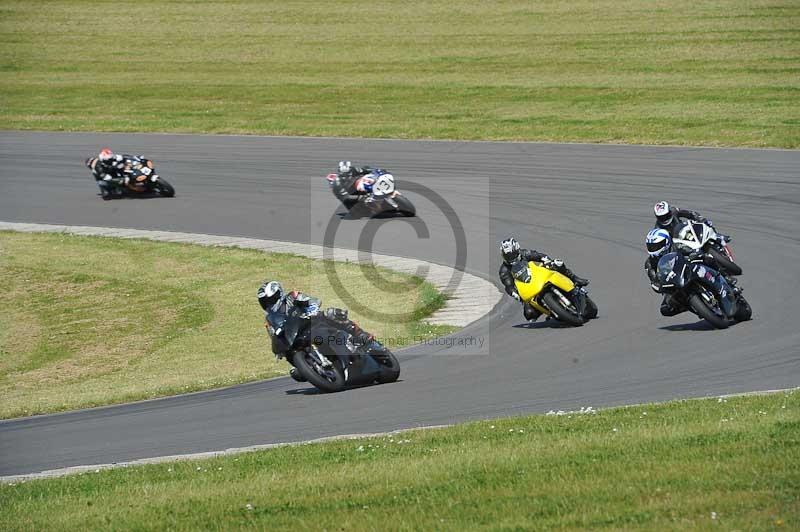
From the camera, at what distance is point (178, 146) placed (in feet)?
137

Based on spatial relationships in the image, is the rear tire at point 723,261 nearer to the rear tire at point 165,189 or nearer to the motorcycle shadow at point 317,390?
the motorcycle shadow at point 317,390

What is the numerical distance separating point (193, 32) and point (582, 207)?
4151 cm

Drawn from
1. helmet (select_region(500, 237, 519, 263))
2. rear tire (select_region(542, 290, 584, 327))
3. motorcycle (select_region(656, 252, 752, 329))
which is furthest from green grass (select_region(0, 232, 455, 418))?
motorcycle (select_region(656, 252, 752, 329))

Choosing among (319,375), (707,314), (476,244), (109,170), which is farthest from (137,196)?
(707,314)

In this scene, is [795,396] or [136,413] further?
[136,413]

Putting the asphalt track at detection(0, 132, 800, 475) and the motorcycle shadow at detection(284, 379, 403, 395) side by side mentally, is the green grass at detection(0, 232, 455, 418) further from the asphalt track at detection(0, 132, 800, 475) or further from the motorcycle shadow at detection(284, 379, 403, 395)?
the motorcycle shadow at detection(284, 379, 403, 395)

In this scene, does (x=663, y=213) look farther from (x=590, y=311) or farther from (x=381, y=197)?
(x=381, y=197)

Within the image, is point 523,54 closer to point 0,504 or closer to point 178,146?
point 178,146

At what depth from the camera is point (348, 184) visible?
95.7 ft

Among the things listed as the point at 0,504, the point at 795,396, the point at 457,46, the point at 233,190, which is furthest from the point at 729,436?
the point at 457,46

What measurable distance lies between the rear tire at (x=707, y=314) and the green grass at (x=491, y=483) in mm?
4765

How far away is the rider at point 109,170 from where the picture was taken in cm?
3288

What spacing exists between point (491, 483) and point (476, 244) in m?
16.4

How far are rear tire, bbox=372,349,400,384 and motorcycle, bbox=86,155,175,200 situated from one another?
19158mm
